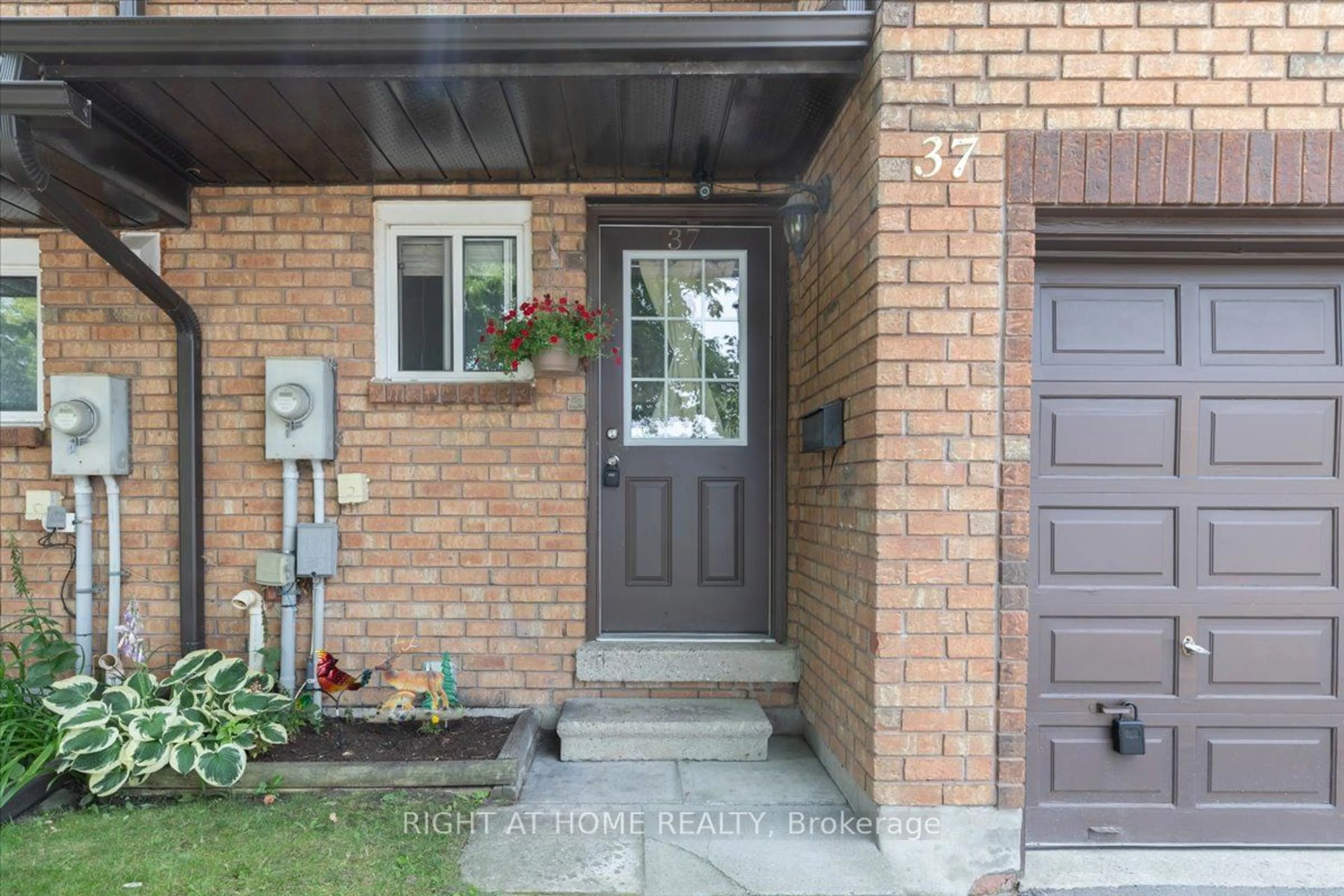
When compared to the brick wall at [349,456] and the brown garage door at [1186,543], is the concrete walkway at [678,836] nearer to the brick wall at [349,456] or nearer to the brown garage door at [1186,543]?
the brick wall at [349,456]

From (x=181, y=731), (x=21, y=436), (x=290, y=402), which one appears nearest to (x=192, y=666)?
(x=181, y=731)

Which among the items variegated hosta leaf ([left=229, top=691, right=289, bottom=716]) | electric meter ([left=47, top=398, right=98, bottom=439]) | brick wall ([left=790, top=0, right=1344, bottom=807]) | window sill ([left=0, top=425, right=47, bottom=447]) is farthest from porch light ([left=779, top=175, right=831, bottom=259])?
window sill ([left=0, top=425, right=47, bottom=447])

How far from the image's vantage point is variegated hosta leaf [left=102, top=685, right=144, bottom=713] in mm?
2787

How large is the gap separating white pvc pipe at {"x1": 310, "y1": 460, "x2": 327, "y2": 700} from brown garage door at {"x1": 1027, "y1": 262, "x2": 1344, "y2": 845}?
3074mm

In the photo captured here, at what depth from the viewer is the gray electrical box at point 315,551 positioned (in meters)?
3.27

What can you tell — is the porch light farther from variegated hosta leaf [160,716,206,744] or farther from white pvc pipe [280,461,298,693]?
variegated hosta leaf [160,716,206,744]

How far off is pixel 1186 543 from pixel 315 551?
11.8 feet

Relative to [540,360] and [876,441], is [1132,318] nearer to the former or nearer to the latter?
[876,441]

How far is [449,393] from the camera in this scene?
11.0ft

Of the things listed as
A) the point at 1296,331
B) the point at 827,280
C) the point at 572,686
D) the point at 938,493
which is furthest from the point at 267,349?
the point at 1296,331

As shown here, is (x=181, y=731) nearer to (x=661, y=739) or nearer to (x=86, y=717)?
(x=86, y=717)

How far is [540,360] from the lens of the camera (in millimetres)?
3219

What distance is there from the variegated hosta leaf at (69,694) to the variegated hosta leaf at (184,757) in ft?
1.53

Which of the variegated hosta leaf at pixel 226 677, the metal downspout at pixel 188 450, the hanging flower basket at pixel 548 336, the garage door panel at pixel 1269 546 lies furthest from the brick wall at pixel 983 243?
the metal downspout at pixel 188 450
